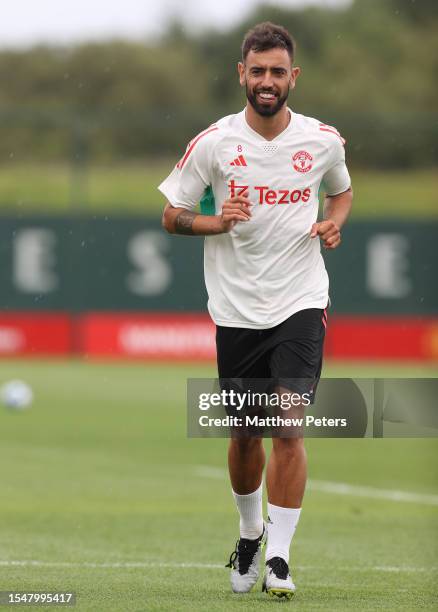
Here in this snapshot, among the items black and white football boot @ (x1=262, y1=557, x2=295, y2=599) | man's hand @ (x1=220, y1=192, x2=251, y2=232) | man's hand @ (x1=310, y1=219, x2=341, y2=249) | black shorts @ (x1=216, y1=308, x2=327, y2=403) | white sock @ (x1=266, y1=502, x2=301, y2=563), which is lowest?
black and white football boot @ (x1=262, y1=557, x2=295, y2=599)

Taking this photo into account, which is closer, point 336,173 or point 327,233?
point 327,233

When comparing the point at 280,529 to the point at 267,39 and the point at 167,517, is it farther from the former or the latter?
the point at 167,517

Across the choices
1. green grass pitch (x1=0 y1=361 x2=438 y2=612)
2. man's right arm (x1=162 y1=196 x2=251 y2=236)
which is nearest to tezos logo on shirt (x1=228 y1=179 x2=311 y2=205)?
man's right arm (x1=162 y1=196 x2=251 y2=236)

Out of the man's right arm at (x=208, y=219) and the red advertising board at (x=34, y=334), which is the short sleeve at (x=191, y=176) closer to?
the man's right arm at (x=208, y=219)

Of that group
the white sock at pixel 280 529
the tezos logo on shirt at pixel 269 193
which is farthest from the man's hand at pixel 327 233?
the white sock at pixel 280 529

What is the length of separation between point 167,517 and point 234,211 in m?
4.36

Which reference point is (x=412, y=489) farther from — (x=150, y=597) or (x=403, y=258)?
(x=403, y=258)

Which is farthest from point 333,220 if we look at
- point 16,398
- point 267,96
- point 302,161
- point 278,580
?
point 16,398

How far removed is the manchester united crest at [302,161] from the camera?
6.41 meters

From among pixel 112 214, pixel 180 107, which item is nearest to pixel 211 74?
pixel 180 107

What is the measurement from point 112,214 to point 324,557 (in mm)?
21194

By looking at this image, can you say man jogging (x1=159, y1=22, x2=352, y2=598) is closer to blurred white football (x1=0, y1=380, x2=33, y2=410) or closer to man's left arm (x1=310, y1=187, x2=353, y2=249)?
man's left arm (x1=310, y1=187, x2=353, y2=249)

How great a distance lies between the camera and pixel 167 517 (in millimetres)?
10195

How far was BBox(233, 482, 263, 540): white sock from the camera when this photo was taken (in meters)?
6.71
